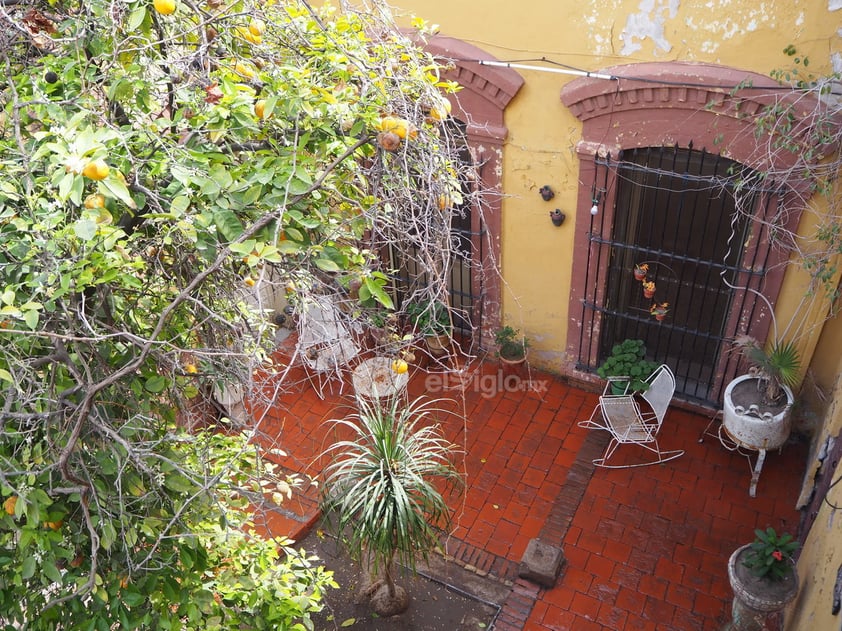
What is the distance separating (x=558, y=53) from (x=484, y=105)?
2.62 feet

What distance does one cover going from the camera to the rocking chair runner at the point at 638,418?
6668 millimetres

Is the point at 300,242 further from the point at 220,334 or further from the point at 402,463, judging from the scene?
the point at 402,463

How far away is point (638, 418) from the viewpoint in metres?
6.78

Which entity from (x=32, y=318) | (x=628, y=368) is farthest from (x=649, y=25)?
(x=32, y=318)

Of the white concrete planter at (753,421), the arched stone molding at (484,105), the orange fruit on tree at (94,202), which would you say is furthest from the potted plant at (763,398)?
the orange fruit on tree at (94,202)

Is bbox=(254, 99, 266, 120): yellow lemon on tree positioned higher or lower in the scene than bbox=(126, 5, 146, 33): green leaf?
lower

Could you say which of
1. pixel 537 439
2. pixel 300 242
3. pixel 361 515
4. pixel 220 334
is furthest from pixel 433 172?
pixel 537 439

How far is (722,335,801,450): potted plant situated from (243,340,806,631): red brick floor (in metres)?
0.53

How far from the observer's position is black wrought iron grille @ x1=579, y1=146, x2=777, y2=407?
6094mm

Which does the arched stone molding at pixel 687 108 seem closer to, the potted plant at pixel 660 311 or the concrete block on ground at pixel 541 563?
the potted plant at pixel 660 311

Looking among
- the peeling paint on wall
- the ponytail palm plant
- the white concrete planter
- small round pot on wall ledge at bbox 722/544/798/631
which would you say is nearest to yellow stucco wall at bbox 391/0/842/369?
the peeling paint on wall

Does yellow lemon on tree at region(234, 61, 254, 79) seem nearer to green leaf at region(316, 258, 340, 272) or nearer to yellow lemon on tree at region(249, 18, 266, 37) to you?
yellow lemon on tree at region(249, 18, 266, 37)

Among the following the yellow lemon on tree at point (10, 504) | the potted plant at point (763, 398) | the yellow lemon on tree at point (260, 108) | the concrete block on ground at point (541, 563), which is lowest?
the concrete block on ground at point (541, 563)

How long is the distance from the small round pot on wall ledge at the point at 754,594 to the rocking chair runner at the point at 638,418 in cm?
158
